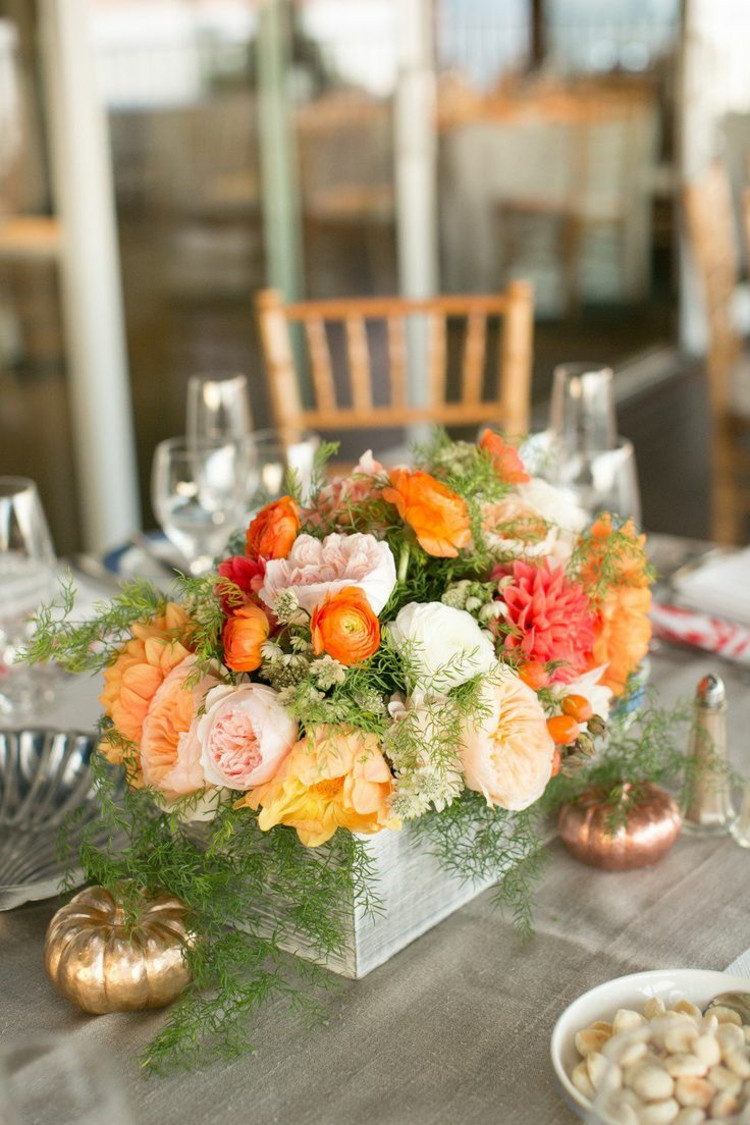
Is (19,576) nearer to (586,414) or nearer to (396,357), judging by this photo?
(586,414)

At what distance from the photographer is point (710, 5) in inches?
205

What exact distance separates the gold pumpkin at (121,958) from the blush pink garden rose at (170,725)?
9cm

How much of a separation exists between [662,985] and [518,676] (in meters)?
0.21

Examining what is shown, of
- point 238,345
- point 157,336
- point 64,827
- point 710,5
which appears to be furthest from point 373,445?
point 64,827

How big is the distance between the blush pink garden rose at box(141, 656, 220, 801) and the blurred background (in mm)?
2184

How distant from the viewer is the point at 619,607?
36.5 inches

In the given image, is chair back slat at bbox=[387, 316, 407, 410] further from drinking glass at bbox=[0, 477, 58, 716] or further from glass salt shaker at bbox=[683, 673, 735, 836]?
glass salt shaker at bbox=[683, 673, 735, 836]

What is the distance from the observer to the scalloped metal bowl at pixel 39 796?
40.9 inches

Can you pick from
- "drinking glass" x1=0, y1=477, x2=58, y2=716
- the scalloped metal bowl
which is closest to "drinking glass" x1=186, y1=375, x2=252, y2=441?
"drinking glass" x1=0, y1=477, x2=58, y2=716

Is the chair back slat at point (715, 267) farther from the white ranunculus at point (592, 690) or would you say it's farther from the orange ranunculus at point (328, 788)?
the orange ranunculus at point (328, 788)

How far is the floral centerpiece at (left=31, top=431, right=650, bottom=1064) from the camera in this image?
30.9 inches

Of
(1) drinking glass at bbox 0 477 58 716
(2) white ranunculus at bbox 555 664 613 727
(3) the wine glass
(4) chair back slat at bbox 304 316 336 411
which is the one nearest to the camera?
(2) white ranunculus at bbox 555 664 613 727

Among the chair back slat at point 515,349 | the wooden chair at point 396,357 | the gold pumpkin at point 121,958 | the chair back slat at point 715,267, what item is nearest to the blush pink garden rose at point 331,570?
the gold pumpkin at point 121,958

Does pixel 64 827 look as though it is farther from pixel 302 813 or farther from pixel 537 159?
pixel 537 159
